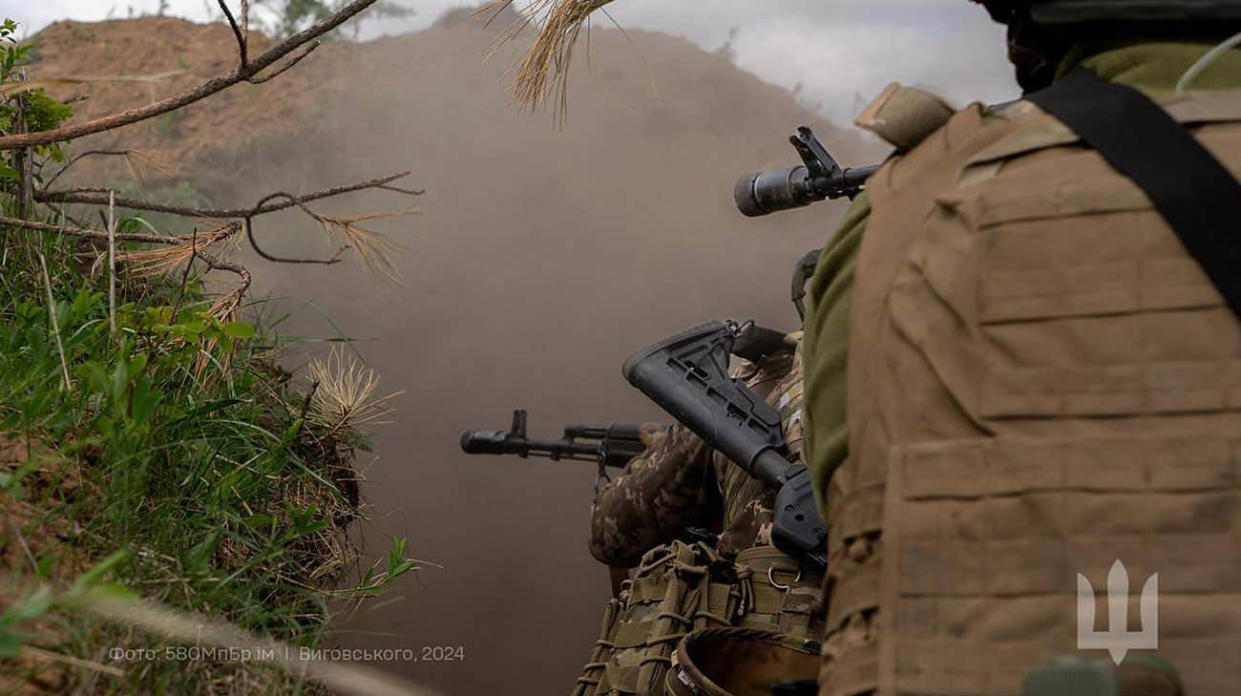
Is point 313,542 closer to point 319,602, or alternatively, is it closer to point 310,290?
point 319,602

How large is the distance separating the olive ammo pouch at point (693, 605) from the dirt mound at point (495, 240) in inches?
138

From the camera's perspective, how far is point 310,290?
26.2 ft

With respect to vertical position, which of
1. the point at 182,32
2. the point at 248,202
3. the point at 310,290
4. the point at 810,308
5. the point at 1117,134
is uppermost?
the point at 182,32

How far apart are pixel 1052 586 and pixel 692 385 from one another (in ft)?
6.88

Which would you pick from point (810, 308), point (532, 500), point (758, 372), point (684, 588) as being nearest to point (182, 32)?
point (532, 500)

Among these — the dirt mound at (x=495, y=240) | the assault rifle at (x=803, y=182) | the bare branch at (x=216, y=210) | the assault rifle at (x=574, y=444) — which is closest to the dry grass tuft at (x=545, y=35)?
the bare branch at (x=216, y=210)

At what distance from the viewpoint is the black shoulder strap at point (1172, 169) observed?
151cm

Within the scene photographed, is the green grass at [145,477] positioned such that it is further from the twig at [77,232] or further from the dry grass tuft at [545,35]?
the dry grass tuft at [545,35]

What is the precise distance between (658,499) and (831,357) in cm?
231

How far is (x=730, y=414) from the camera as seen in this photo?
347cm

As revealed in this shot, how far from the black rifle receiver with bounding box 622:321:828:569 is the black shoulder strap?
1450mm

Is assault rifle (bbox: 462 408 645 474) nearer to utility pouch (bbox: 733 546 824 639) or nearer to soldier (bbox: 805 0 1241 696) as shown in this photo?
utility pouch (bbox: 733 546 824 639)

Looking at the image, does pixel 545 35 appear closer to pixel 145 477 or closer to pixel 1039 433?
pixel 145 477

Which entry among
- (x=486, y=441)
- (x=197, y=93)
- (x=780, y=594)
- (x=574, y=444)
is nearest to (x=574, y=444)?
(x=574, y=444)
